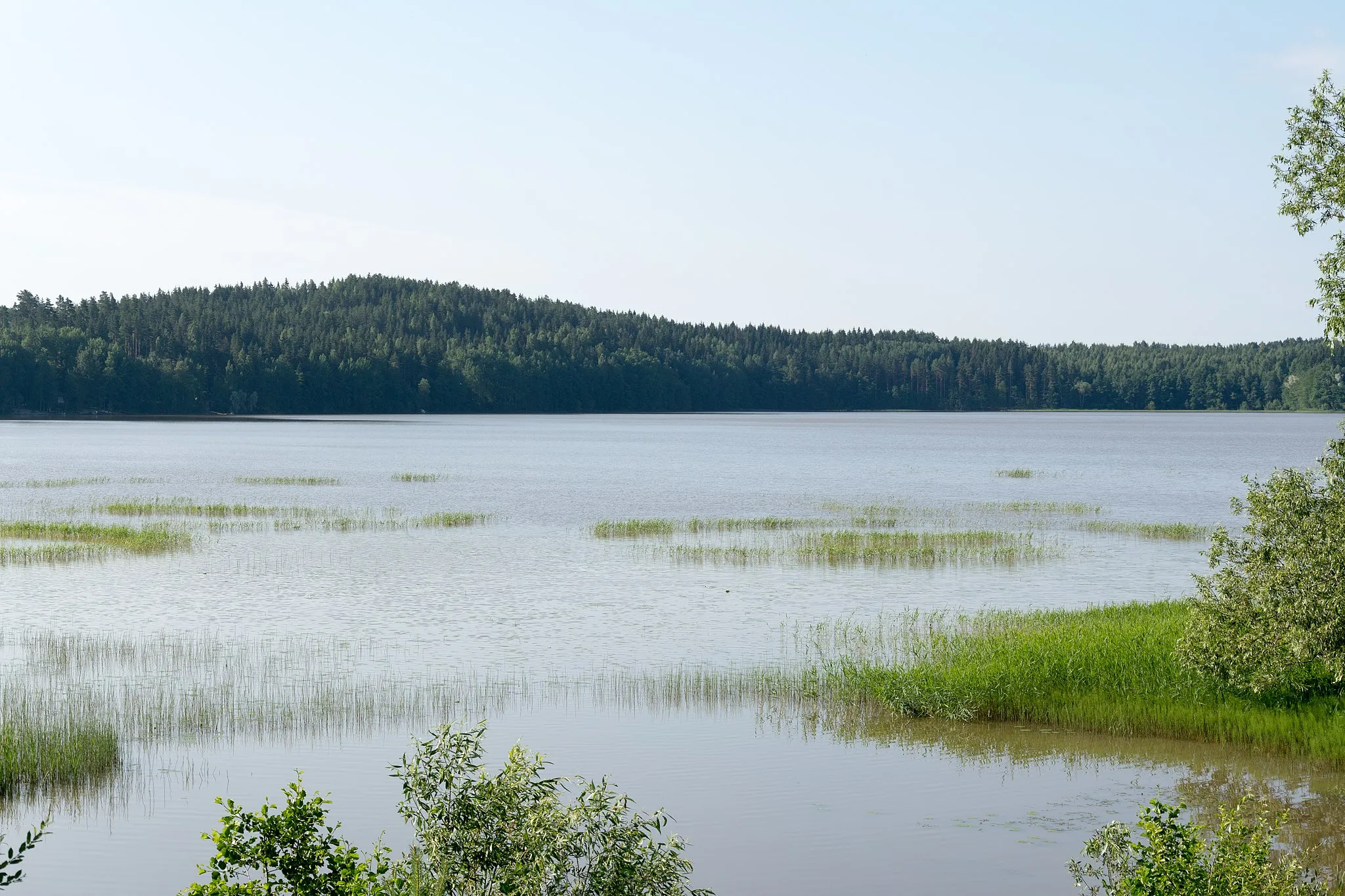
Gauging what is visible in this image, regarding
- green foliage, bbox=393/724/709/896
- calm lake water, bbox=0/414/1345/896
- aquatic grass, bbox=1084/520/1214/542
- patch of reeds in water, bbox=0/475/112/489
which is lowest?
calm lake water, bbox=0/414/1345/896

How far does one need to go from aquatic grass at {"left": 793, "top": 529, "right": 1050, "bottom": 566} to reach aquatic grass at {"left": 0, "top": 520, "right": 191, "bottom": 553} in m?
20.5

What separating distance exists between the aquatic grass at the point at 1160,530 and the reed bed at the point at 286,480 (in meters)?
40.7

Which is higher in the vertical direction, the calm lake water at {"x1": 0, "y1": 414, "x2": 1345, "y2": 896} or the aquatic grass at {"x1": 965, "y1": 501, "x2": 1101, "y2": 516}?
the aquatic grass at {"x1": 965, "y1": 501, "x2": 1101, "y2": 516}

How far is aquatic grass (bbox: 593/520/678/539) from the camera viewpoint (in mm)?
46875

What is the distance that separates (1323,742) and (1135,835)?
4490 mm

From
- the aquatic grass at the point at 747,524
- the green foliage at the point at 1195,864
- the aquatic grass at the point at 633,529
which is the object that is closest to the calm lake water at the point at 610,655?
the aquatic grass at the point at 633,529

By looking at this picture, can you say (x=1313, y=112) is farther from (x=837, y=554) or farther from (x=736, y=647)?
(x=837, y=554)

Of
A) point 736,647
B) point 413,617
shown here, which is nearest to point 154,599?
point 413,617

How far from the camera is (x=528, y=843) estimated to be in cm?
1041

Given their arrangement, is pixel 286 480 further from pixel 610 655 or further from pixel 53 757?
pixel 53 757

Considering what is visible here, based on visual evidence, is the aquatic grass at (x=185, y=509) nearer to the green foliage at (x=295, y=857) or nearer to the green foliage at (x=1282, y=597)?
the green foliage at (x=1282, y=597)

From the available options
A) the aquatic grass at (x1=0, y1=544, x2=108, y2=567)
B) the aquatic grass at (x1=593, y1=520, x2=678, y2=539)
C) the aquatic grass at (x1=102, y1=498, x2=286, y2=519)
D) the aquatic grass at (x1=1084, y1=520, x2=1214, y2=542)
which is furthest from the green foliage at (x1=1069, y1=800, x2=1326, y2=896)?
the aquatic grass at (x1=102, y1=498, x2=286, y2=519)

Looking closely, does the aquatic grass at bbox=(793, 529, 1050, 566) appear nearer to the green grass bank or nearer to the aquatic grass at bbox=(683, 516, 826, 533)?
the aquatic grass at bbox=(683, 516, 826, 533)

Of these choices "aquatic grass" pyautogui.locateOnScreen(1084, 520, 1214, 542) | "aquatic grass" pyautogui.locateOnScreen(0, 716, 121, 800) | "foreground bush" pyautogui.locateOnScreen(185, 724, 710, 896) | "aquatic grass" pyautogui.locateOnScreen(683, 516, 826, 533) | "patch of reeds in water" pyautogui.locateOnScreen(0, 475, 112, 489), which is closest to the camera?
"foreground bush" pyautogui.locateOnScreen(185, 724, 710, 896)
